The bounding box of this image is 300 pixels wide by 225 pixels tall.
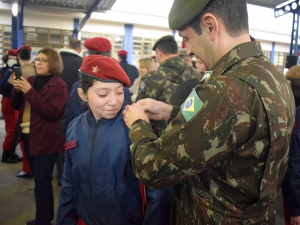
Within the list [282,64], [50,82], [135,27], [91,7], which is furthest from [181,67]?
[282,64]

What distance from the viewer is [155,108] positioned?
4.30 feet

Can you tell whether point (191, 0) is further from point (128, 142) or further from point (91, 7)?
point (91, 7)

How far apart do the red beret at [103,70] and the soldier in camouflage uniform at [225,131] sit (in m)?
0.47

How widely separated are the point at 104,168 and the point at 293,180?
121 centimetres

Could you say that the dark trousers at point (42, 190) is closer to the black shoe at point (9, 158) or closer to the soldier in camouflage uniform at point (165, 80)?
the soldier in camouflage uniform at point (165, 80)

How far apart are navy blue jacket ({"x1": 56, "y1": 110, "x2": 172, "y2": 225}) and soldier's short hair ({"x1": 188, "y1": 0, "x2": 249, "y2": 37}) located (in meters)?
→ 0.72

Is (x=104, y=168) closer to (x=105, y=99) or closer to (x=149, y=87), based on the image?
(x=105, y=99)

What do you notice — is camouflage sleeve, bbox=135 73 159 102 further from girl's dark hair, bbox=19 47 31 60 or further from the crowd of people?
girl's dark hair, bbox=19 47 31 60

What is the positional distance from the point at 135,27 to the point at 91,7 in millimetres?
3574

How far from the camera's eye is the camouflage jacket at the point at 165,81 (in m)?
2.45

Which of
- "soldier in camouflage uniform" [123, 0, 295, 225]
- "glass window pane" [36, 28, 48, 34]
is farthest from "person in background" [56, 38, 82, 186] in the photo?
"glass window pane" [36, 28, 48, 34]

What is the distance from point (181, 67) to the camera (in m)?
2.54

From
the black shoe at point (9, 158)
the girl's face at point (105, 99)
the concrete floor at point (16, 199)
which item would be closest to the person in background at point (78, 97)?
the girl's face at point (105, 99)

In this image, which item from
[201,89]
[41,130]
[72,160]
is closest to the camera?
[201,89]
